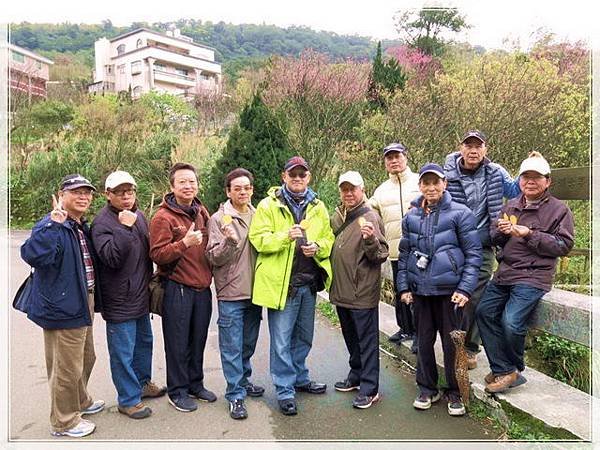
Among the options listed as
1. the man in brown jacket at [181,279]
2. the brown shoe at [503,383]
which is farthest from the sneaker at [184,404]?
Answer: the brown shoe at [503,383]

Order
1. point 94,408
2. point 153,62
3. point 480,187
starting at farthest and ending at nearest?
point 153,62
point 480,187
point 94,408

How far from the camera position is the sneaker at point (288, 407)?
3732mm

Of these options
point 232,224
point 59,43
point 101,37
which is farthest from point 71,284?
point 101,37

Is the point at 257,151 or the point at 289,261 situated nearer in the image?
the point at 289,261

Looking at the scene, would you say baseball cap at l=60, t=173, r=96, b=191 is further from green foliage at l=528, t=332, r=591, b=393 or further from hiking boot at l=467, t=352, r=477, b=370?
green foliage at l=528, t=332, r=591, b=393

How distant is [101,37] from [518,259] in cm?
6155

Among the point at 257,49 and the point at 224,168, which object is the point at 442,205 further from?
the point at 257,49

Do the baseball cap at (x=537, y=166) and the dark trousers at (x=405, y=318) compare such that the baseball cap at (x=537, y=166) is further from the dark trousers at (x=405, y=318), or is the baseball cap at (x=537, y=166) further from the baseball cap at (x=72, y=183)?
the baseball cap at (x=72, y=183)

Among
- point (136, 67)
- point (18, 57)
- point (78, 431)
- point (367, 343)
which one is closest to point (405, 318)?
point (367, 343)

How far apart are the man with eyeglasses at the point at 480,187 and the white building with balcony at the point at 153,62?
52.3 meters

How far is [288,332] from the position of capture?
12.8 ft

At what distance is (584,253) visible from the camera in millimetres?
6000

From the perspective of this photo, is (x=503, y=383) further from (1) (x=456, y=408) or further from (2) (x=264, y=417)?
(2) (x=264, y=417)

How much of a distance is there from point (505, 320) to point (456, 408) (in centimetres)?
74
